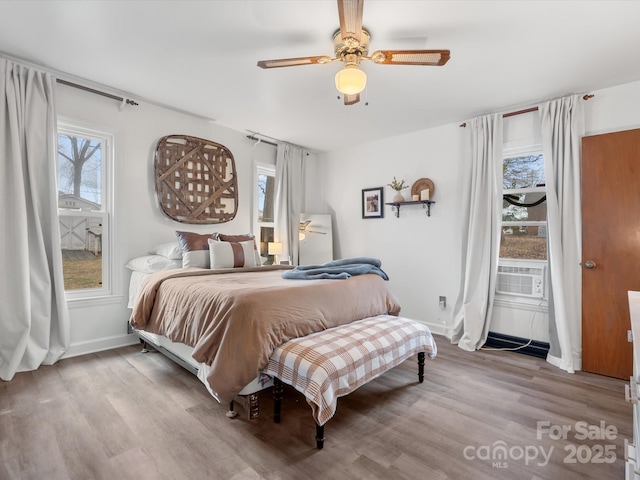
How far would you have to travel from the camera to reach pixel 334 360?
1809 millimetres

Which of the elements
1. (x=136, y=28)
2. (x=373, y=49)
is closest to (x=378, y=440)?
(x=373, y=49)

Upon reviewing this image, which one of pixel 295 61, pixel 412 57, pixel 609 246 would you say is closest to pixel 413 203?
pixel 609 246

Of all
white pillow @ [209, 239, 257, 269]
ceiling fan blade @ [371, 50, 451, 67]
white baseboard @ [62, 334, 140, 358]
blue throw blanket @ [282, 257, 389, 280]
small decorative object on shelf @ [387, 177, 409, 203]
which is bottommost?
white baseboard @ [62, 334, 140, 358]

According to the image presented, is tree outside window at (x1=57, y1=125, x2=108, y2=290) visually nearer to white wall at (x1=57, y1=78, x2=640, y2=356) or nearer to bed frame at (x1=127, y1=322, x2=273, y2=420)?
white wall at (x1=57, y1=78, x2=640, y2=356)

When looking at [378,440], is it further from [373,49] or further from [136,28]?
[136,28]

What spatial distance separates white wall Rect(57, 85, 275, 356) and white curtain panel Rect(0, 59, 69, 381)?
0.67 ft

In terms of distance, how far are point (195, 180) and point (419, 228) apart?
284cm

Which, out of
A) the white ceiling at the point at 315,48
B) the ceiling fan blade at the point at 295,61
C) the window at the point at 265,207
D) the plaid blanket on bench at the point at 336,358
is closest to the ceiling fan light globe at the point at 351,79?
the ceiling fan blade at the point at 295,61

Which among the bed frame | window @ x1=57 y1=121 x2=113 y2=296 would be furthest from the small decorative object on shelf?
window @ x1=57 y1=121 x2=113 y2=296

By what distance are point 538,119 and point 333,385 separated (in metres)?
3.33

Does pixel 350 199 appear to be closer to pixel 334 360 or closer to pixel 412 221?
pixel 412 221

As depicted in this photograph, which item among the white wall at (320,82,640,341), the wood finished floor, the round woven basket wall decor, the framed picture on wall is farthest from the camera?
the framed picture on wall

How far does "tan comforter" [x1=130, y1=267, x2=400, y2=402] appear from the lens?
6.09ft

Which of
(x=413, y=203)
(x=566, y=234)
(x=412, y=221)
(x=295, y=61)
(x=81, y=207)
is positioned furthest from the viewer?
(x=412, y=221)
